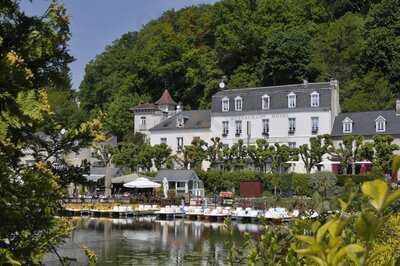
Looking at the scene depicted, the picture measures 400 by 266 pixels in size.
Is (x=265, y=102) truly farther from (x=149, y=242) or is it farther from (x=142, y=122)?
(x=149, y=242)

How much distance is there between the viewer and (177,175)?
184ft

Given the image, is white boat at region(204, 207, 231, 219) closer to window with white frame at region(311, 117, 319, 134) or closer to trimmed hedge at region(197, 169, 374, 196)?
trimmed hedge at region(197, 169, 374, 196)

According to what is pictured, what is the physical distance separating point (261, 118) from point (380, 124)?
12.3m

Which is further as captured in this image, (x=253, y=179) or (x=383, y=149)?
(x=253, y=179)

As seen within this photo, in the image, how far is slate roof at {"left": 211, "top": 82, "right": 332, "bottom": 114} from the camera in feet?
195

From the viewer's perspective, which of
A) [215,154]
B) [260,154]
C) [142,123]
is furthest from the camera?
[142,123]

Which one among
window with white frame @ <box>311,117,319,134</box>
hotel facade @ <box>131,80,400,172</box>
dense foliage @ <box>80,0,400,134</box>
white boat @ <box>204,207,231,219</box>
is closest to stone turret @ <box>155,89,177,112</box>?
dense foliage @ <box>80,0,400,134</box>

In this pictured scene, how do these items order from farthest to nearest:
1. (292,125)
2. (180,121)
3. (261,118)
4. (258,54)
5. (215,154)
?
1. (258,54)
2. (180,121)
3. (261,118)
4. (292,125)
5. (215,154)

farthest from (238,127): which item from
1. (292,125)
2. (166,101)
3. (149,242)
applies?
(149,242)

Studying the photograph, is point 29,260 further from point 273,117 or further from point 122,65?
point 122,65

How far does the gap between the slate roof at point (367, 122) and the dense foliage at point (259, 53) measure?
5.28m

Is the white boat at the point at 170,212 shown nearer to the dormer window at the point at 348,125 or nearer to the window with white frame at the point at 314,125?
the window with white frame at the point at 314,125

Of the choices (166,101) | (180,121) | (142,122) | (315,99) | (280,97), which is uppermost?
(166,101)

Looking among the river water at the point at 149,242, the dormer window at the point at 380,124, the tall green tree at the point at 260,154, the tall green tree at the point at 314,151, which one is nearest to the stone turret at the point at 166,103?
the tall green tree at the point at 260,154
